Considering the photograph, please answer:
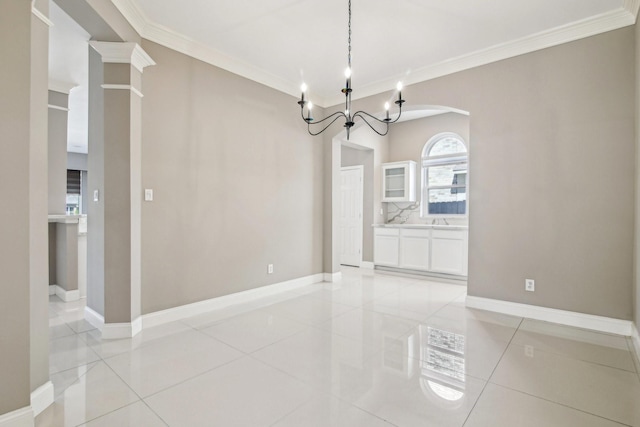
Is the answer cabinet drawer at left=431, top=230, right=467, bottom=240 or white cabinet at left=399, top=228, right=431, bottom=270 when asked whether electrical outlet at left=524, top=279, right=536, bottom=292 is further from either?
white cabinet at left=399, top=228, right=431, bottom=270

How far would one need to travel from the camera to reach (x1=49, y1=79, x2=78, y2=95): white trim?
14.2ft

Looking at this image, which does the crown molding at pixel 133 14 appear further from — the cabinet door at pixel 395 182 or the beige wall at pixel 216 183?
the cabinet door at pixel 395 182

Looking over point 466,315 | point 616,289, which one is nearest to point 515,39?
point 616,289

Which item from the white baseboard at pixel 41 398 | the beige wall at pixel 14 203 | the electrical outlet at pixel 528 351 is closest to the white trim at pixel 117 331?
the white baseboard at pixel 41 398

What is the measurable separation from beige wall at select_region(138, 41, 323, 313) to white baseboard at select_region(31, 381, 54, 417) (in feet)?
4.14

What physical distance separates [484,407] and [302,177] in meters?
3.73

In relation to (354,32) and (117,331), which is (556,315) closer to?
(354,32)

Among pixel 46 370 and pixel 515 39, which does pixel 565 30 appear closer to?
pixel 515 39

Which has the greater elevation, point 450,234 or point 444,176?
point 444,176

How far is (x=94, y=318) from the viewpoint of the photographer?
3.12 metres

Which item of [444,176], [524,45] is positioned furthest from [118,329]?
[444,176]

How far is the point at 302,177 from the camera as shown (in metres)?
4.91

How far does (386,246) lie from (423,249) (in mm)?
774

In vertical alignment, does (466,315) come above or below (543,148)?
below
